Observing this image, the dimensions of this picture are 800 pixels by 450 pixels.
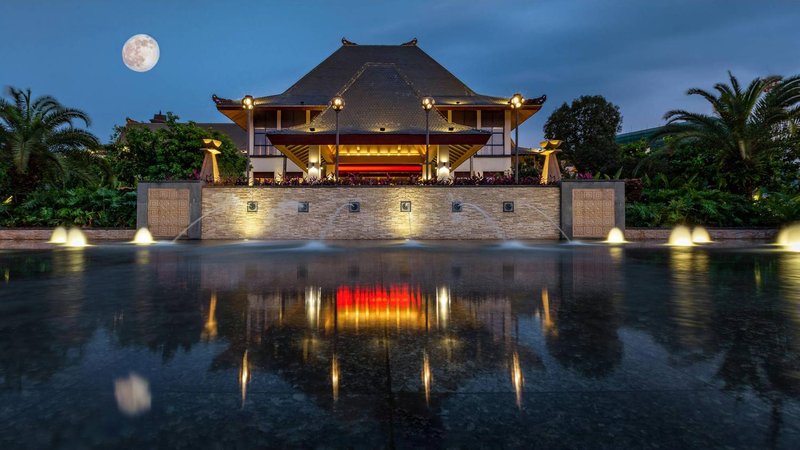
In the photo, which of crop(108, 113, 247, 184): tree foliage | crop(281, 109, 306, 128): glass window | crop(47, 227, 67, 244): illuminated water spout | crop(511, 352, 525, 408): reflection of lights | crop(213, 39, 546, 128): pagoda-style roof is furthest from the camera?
crop(281, 109, 306, 128): glass window

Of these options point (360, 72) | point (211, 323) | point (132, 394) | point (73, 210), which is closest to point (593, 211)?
point (211, 323)

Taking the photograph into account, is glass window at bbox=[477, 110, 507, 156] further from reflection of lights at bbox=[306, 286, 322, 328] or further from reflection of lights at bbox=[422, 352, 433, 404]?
reflection of lights at bbox=[422, 352, 433, 404]

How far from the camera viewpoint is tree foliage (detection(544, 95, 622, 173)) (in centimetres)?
4103

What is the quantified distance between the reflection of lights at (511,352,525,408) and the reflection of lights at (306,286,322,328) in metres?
1.91

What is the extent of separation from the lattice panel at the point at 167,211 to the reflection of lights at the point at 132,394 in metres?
18.4

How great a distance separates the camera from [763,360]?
3070 mm

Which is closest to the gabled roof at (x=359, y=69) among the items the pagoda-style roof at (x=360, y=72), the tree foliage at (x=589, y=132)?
the pagoda-style roof at (x=360, y=72)

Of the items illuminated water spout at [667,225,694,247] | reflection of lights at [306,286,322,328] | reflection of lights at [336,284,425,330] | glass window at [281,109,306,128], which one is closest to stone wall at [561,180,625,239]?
illuminated water spout at [667,225,694,247]

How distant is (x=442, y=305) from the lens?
4.95 meters

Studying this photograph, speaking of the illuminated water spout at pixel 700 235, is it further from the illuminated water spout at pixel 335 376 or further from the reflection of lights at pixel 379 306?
the illuminated water spout at pixel 335 376

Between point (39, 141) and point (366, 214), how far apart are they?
16.4 m

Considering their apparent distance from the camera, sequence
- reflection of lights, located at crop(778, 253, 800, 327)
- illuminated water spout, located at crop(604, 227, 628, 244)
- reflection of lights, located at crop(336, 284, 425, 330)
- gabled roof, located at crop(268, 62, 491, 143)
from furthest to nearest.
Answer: gabled roof, located at crop(268, 62, 491, 143)
illuminated water spout, located at crop(604, 227, 628, 244)
reflection of lights, located at crop(778, 253, 800, 327)
reflection of lights, located at crop(336, 284, 425, 330)

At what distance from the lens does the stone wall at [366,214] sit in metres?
19.1

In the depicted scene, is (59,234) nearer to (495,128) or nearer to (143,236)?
(143,236)
